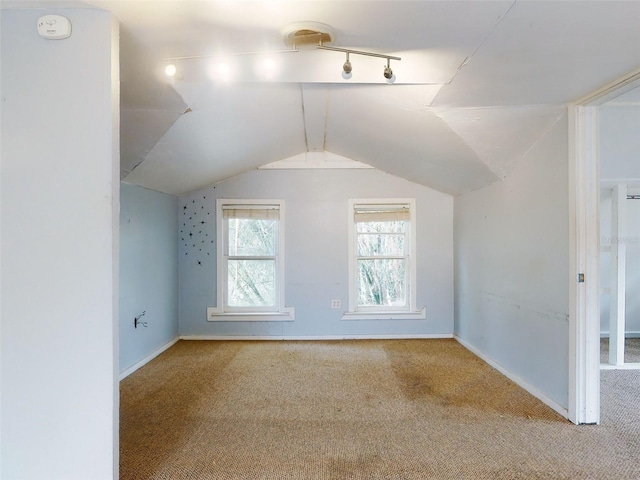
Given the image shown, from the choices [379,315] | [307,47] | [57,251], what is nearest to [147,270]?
[57,251]

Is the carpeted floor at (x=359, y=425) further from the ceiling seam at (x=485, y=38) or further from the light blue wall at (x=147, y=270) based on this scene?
the ceiling seam at (x=485, y=38)

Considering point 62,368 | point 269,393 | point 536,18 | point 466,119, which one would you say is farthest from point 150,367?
point 536,18

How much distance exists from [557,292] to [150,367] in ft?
11.6

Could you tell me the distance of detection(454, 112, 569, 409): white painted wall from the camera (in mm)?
2426

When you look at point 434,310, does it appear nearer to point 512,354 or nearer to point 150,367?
point 512,354

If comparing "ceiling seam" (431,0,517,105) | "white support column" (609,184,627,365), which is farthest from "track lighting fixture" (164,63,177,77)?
"white support column" (609,184,627,365)

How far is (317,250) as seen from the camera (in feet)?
14.5

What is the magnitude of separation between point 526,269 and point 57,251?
10.0 ft

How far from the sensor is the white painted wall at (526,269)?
7.96 ft

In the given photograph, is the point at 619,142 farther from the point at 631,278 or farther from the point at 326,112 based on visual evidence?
the point at 326,112

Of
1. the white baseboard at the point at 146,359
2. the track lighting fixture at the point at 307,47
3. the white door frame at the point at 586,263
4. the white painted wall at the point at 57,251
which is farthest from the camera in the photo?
the white baseboard at the point at 146,359

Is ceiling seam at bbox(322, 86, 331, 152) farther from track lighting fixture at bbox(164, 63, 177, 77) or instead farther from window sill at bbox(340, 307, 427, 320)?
window sill at bbox(340, 307, 427, 320)

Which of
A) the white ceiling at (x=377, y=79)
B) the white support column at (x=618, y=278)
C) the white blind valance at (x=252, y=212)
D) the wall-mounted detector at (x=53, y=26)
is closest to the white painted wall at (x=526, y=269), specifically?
the white ceiling at (x=377, y=79)

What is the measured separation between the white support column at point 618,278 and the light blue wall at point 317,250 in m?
1.56
